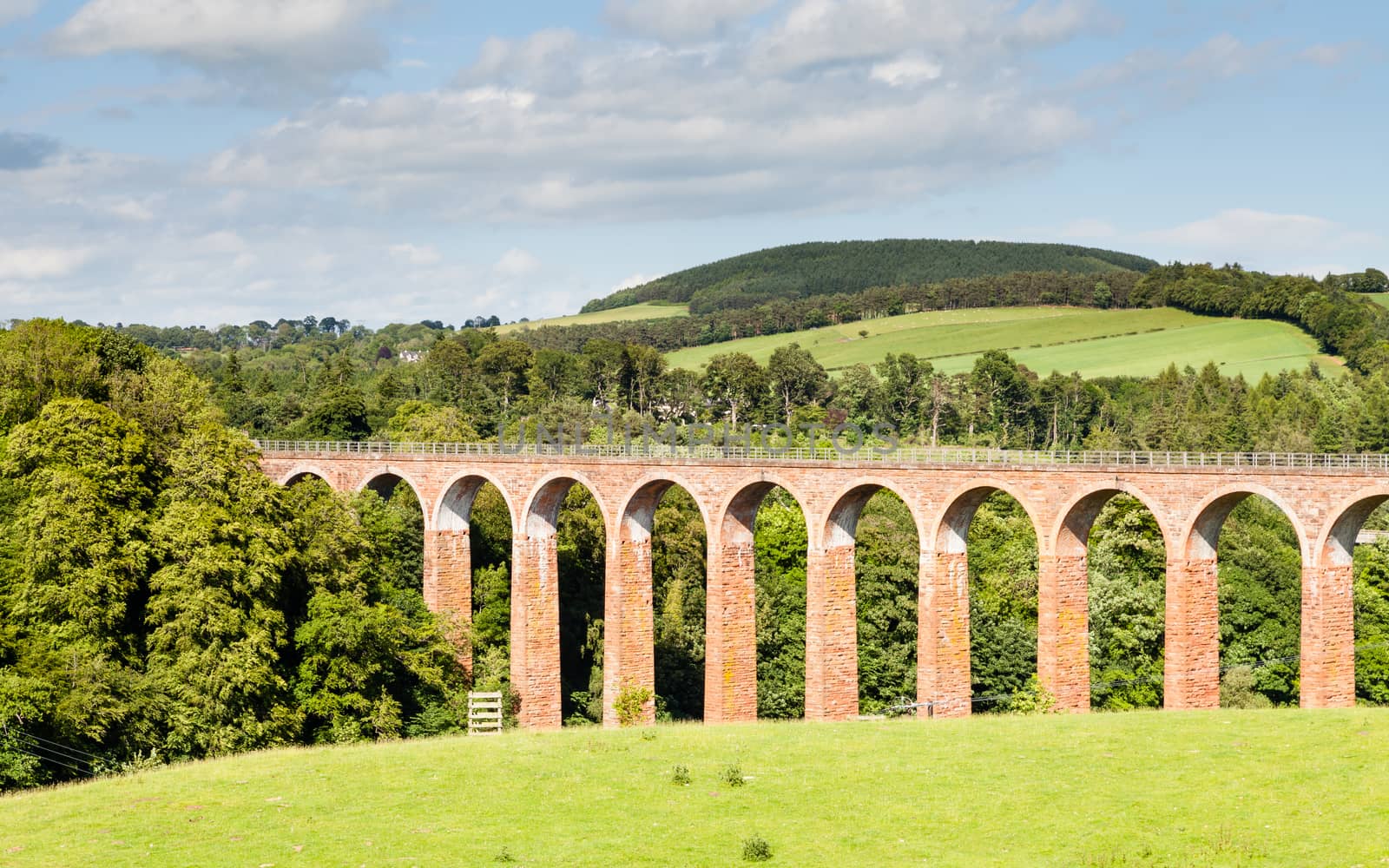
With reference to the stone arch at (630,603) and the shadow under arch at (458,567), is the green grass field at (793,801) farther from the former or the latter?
the shadow under arch at (458,567)

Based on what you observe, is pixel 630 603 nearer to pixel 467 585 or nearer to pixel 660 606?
pixel 467 585

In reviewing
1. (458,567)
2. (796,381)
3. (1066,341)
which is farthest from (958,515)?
(1066,341)

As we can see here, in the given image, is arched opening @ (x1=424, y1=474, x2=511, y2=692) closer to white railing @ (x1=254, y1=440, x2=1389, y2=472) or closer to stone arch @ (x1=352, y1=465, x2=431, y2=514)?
stone arch @ (x1=352, y1=465, x2=431, y2=514)

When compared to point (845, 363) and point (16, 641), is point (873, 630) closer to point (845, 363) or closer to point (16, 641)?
point (16, 641)

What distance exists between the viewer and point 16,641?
4850 centimetres

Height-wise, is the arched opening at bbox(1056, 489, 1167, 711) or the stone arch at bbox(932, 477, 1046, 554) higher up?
the stone arch at bbox(932, 477, 1046, 554)

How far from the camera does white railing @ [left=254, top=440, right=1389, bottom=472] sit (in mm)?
48531

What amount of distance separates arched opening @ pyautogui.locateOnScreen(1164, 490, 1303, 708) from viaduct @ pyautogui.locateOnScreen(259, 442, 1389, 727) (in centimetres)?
12

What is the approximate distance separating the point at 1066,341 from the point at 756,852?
137668mm

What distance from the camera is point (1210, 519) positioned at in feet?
158

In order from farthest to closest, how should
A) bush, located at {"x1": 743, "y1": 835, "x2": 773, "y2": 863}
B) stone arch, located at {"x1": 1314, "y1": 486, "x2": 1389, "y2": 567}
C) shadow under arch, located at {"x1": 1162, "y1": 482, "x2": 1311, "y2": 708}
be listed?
shadow under arch, located at {"x1": 1162, "y1": 482, "x2": 1311, "y2": 708}, stone arch, located at {"x1": 1314, "y1": 486, "x2": 1389, "y2": 567}, bush, located at {"x1": 743, "y1": 835, "x2": 773, "y2": 863}

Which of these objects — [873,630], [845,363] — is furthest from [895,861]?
[845,363]

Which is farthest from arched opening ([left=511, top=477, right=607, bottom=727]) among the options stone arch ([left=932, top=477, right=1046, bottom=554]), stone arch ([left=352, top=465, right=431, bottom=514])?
stone arch ([left=932, top=477, right=1046, bottom=554])

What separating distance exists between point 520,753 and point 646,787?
6.03m
